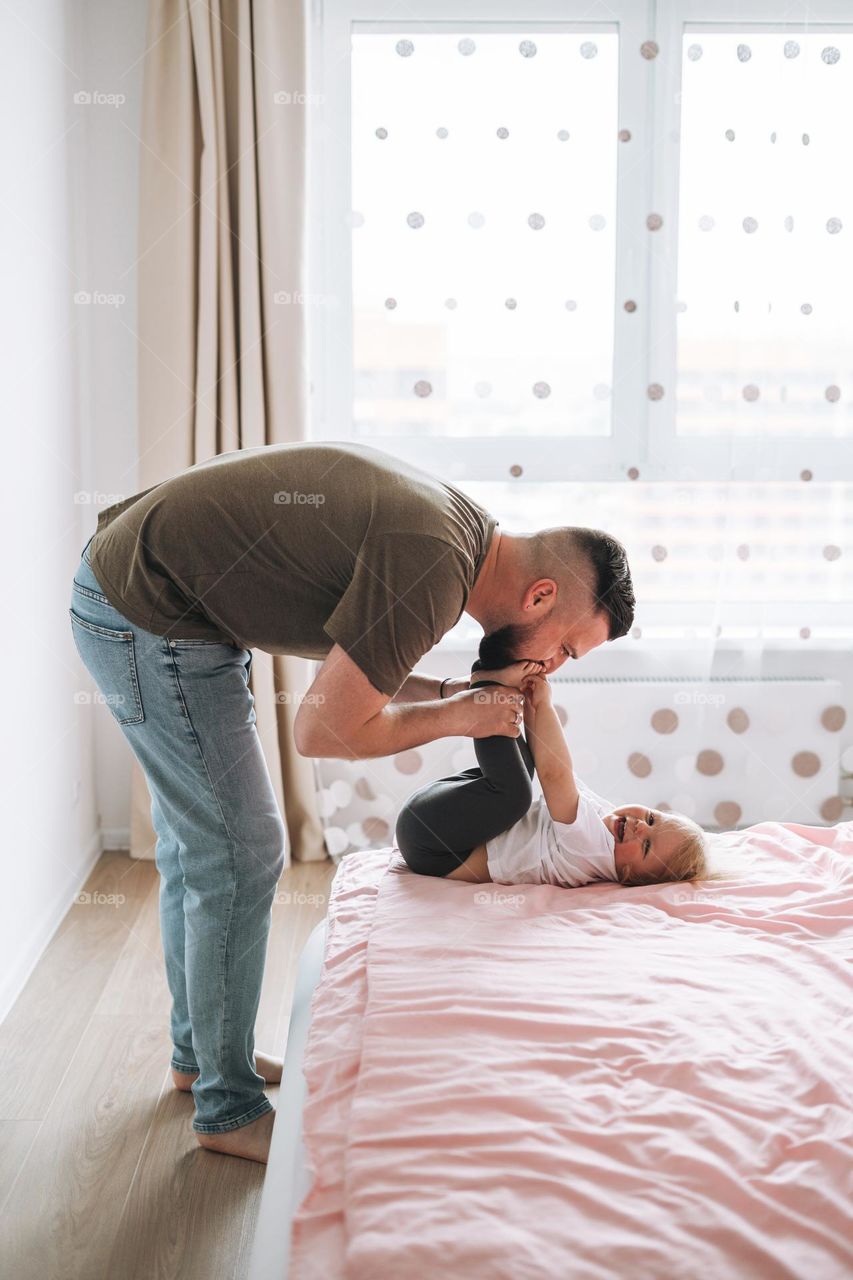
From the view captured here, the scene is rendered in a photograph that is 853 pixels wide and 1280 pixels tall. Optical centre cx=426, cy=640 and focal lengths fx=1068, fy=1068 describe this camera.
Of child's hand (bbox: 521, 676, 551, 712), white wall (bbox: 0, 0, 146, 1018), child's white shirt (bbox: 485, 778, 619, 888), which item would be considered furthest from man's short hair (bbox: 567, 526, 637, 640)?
white wall (bbox: 0, 0, 146, 1018)

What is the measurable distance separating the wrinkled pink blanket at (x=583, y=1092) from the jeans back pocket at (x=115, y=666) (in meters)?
0.48

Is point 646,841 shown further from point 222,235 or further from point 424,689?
point 222,235

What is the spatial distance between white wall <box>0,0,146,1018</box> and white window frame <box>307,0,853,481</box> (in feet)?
1.74

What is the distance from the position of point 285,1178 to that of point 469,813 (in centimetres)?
76

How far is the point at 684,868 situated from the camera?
191 cm

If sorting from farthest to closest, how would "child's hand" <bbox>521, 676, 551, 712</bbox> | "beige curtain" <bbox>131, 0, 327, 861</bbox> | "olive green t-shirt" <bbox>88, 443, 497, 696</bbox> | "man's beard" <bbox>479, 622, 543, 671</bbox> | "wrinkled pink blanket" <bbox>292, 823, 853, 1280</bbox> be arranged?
1. "beige curtain" <bbox>131, 0, 327, 861</bbox>
2. "child's hand" <bbox>521, 676, 551, 712</bbox>
3. "man's beard" <bbox>479, 622, 543, 671</bbox>
4. "olive green t-shirt" <bbox>88, 443, 497, 696</bbox>
5. "wrinkled pink blanket" <bbox>292, 823, 853, 1280</bbox>

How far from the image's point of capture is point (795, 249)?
3.02 metres

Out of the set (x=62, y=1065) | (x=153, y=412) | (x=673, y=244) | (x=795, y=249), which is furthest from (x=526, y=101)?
(x=62, y=1065)

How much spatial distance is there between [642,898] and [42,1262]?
3.40 ft

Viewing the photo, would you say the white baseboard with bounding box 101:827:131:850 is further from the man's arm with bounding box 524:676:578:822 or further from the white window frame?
the man's arm with bounding box 524:676:578:822

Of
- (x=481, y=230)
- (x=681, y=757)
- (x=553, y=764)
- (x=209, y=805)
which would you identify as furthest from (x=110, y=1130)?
(x=481, y=230)

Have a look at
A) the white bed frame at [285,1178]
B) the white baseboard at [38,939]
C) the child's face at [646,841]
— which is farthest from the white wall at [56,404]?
the child's face at [646,841]

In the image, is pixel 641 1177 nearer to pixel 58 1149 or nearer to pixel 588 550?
pixel 588 550

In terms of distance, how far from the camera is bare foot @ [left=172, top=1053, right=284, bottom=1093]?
188cm
